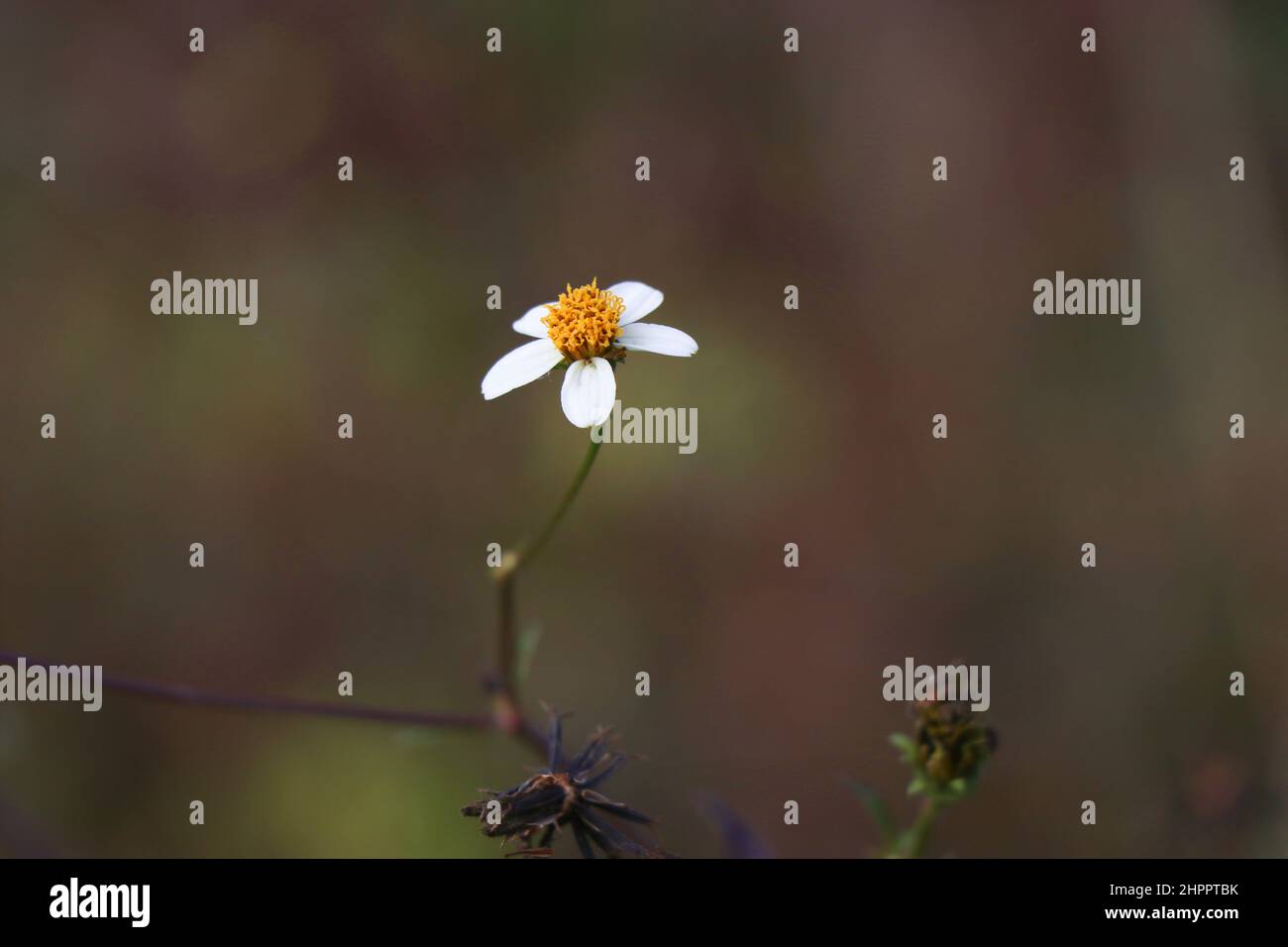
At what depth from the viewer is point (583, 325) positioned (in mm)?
3549

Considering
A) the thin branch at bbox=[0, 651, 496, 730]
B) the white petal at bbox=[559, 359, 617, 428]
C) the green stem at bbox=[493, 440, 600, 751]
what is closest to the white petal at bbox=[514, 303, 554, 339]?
the white petal at bbox=[559, 359, 617, 428]

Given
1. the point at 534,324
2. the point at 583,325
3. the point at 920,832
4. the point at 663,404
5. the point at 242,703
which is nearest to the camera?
the point at 920,832

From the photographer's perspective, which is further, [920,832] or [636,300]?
[636,300]

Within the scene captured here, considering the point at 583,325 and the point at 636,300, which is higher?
the point at 636,300

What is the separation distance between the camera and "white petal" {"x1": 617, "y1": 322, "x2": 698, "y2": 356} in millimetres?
3500

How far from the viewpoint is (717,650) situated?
653cm

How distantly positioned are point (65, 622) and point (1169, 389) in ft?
24.7

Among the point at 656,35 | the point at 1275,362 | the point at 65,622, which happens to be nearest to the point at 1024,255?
the point at 1275,362

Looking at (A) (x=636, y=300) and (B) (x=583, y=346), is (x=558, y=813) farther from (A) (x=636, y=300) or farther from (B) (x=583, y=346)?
(A) (x=636, y=300)

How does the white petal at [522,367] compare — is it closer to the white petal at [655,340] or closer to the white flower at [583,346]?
the white flower at [583,346]

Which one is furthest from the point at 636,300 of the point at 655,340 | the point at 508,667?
the point at 508,667

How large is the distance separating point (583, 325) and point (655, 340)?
0.89 ft

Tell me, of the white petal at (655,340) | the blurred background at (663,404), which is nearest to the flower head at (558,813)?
the white petal at (655,340)

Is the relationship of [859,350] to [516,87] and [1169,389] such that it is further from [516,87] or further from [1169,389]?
[516,87]
